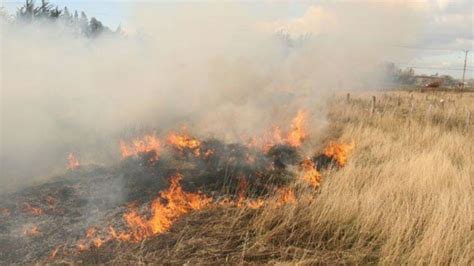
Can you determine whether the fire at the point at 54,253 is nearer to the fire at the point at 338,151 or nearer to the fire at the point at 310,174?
the fire at the point at 310,174

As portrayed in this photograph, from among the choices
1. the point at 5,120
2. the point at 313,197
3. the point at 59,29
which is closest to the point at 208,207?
the point at 313,197

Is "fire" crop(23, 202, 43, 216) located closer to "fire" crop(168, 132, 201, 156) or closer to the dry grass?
the dry grass

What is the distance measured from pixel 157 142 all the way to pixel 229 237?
345cm

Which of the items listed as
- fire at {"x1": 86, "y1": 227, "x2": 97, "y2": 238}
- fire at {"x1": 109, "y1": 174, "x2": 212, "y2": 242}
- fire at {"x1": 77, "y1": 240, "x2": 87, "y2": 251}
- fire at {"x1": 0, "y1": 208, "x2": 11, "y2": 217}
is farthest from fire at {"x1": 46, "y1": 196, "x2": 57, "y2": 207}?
fire at {"x1": 77, "y1": 240, "x2": 87, "y2": 251}

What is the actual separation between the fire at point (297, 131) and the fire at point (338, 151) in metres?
0.55

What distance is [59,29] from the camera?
980 centimetres

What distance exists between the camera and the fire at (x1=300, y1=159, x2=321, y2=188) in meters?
6.50

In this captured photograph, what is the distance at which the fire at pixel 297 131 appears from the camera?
8.26 meters

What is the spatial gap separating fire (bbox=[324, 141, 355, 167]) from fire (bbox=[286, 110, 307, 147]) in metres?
0.55

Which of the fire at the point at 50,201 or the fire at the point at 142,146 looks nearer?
the fire at the point at 50,201

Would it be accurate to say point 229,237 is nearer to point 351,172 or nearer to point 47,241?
point 47,241

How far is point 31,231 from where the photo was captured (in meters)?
5.06

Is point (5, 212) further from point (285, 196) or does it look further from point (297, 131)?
point (297, 131)

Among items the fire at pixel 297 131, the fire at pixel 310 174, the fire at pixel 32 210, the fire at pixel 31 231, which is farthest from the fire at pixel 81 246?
the fire at pixel 297 131
